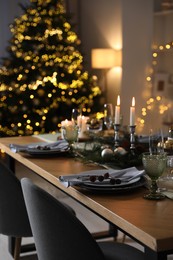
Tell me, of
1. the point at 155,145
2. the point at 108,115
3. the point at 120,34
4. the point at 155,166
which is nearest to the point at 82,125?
the point at 108,115

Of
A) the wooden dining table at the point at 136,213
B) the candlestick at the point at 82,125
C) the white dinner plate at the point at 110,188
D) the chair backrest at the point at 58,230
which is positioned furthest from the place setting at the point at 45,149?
the chair backrest at the point at 58,230

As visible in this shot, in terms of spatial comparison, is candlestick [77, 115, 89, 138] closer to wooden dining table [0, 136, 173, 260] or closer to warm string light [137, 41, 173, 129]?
wooden dining table [0, 136, 173, 260]

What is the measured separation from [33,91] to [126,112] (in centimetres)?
117

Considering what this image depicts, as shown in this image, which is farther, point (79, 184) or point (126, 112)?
point (126, 112)

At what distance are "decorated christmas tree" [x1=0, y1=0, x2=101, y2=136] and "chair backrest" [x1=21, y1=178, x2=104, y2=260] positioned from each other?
418 cm

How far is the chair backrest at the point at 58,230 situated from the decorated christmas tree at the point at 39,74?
4.18 meters

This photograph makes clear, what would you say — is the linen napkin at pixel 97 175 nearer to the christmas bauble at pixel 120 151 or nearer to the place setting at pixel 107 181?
the place setting at pixel 107 181

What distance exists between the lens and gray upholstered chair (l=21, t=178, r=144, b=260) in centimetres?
177

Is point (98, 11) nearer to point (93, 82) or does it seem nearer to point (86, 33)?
point (86, 33)

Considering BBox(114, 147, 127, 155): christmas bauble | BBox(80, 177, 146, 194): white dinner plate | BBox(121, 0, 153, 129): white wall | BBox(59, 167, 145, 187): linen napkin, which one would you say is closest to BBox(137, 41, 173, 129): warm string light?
BBox(121, 0, 153, 129): white wall

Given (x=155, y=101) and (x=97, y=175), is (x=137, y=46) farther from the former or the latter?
(x=97, y=175)

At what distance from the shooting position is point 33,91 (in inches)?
238

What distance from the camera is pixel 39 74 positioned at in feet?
19.8

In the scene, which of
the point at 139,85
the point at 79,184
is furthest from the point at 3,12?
the point at 79,184
